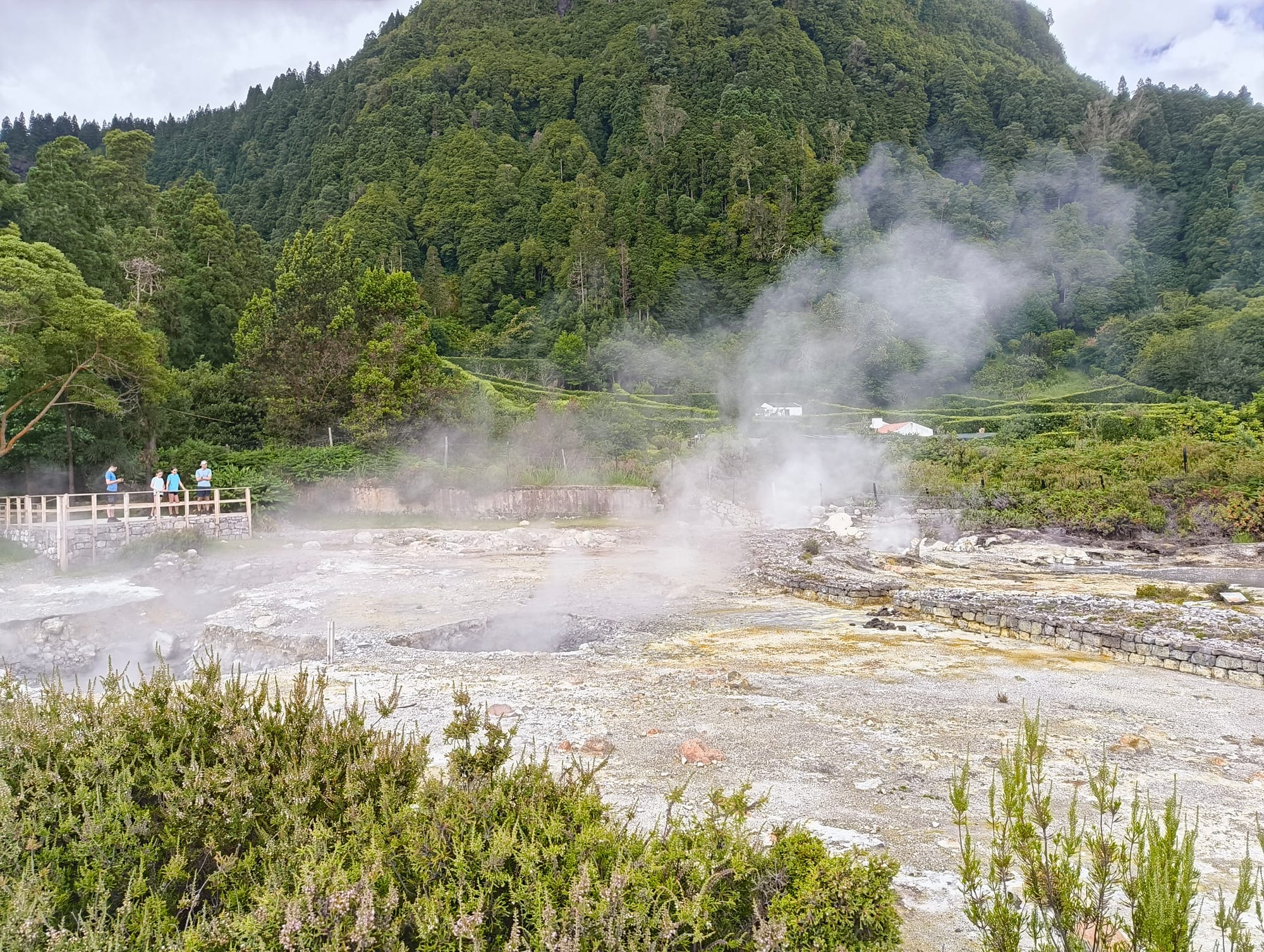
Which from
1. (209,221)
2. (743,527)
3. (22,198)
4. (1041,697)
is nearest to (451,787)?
(1041,697)

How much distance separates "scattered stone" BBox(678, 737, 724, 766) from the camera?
473 cm

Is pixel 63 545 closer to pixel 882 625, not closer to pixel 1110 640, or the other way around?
pixel 882 625

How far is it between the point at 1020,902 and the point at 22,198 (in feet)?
113

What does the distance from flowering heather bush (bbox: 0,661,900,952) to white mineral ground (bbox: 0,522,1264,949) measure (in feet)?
3.25

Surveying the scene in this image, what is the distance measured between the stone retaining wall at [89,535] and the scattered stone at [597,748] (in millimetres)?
14140

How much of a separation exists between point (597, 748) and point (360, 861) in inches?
98.0

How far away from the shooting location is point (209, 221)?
3759 cm

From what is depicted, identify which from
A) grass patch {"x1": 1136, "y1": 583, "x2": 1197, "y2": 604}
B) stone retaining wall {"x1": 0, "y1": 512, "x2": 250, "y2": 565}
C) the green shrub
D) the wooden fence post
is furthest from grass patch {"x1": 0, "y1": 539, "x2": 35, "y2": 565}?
grass patch {"x1": 1136, "y1": 583, "x2": 1197, "y2": 604}

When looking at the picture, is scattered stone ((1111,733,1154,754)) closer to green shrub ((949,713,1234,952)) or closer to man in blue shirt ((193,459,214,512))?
green shrub ((949,713,1234,952))

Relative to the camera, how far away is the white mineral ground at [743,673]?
13.9 ft

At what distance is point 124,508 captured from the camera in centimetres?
1486

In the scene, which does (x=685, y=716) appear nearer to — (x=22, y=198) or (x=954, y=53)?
(x=22, y=198)

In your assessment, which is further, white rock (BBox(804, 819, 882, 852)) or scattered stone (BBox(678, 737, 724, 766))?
scattered stone (BBox(678, 737, 724, 766))

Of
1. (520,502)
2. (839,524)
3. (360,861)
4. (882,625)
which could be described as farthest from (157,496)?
(360,861)
